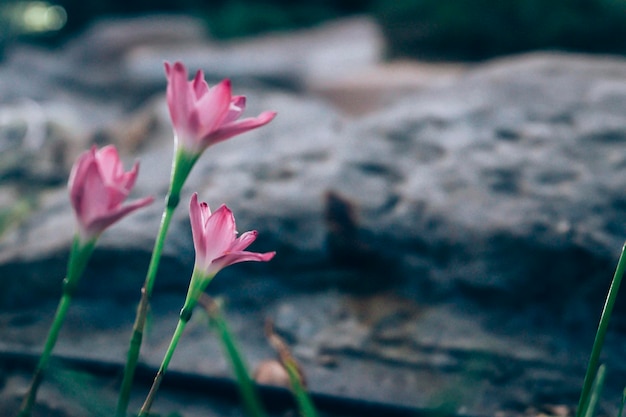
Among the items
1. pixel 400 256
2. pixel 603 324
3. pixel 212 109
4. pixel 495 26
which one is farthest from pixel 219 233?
pixel 495 26

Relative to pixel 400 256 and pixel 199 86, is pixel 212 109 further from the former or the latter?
pixel 400 256

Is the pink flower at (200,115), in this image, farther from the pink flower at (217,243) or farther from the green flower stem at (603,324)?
the green flower stem at (603,324)

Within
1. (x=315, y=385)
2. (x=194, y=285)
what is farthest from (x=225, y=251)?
(x=315, y=385)

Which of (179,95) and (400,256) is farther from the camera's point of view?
(400,256)

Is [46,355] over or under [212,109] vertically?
under

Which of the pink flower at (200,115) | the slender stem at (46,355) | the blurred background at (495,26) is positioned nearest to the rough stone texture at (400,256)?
Result: the slender stem at (46,355)

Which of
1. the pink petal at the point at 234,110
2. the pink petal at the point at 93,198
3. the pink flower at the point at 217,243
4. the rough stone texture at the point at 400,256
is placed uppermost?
the pink petal at the point at 234,110

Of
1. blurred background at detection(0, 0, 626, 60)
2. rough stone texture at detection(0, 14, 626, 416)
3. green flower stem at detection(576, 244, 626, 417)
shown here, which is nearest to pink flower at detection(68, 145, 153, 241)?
green flower stem at detection(576, 244, 626, 417)
